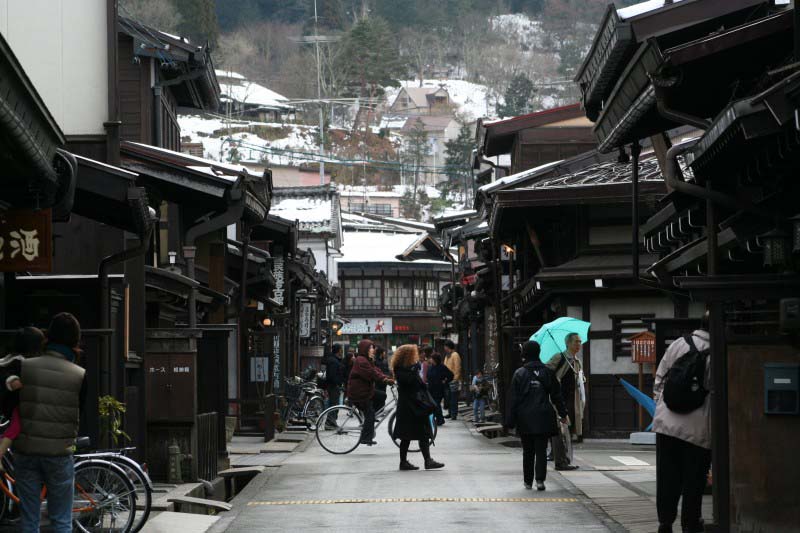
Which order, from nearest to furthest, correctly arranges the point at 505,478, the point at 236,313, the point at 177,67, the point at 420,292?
the point at 505,478 → the point at 177,67 → the point at 236,313 → the point at 420,292

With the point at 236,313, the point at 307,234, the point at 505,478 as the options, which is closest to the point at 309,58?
the point at 307,234

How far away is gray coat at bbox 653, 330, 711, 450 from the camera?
404 inches

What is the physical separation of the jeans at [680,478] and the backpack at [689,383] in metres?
0.32

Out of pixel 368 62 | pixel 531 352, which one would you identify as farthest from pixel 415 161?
pixel 531 352

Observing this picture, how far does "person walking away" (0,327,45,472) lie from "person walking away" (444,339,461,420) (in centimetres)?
2383

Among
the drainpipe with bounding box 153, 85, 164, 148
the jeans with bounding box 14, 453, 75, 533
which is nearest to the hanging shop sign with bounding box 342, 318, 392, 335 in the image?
the drainpipe with bounding box 153, 85, 164, 148

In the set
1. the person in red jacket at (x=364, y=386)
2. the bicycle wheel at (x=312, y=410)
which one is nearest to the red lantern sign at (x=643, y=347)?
the person in red jacket at (x=364, y=386)

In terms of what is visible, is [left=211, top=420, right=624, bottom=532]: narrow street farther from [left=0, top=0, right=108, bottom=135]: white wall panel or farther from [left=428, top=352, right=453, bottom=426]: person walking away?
[left=428, top=352, right=453, bottom=426]: person walking away

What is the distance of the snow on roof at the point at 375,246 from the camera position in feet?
249

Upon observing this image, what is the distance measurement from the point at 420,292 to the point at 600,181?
5561 cm

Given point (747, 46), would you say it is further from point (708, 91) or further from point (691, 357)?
point (691, 357)

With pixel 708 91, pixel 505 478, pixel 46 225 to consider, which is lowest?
pixel 505 478

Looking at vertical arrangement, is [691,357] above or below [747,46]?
below

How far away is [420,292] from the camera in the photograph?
80.2 meters
